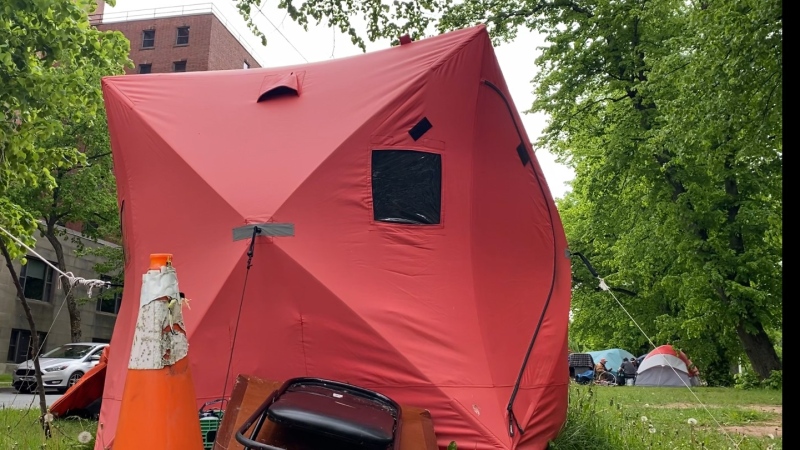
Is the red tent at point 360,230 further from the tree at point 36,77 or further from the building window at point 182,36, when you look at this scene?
the building window at point 182,36

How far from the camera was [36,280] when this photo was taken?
26594 mm

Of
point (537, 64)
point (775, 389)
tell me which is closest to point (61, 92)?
point (537, 64)

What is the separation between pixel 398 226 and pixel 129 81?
114 inches

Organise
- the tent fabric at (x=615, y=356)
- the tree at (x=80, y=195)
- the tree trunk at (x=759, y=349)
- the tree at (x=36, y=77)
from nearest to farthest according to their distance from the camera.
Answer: the tree at (x=36, y=77), the tree trunk at (x=759, y=349), the tree at (x=80, y=195), the tent fabric at (x=615, y=356)

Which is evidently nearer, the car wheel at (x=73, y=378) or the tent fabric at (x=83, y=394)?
the tent fabric at (x=83, y=394)

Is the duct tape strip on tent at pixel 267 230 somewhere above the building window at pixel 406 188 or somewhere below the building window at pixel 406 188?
below

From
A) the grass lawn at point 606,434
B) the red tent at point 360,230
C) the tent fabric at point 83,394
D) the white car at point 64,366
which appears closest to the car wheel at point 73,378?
the white car at point 64,366

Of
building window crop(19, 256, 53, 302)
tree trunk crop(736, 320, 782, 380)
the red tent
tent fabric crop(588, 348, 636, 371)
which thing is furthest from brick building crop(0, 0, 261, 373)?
tent fabric crop(588, 348, 636, 371)

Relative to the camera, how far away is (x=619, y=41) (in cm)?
1839

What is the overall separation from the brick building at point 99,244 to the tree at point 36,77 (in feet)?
4.86

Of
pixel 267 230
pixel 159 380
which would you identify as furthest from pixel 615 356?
pixel 159 380

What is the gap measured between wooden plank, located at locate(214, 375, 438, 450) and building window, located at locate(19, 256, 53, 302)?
25596 mm

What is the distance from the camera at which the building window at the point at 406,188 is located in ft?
16.0
